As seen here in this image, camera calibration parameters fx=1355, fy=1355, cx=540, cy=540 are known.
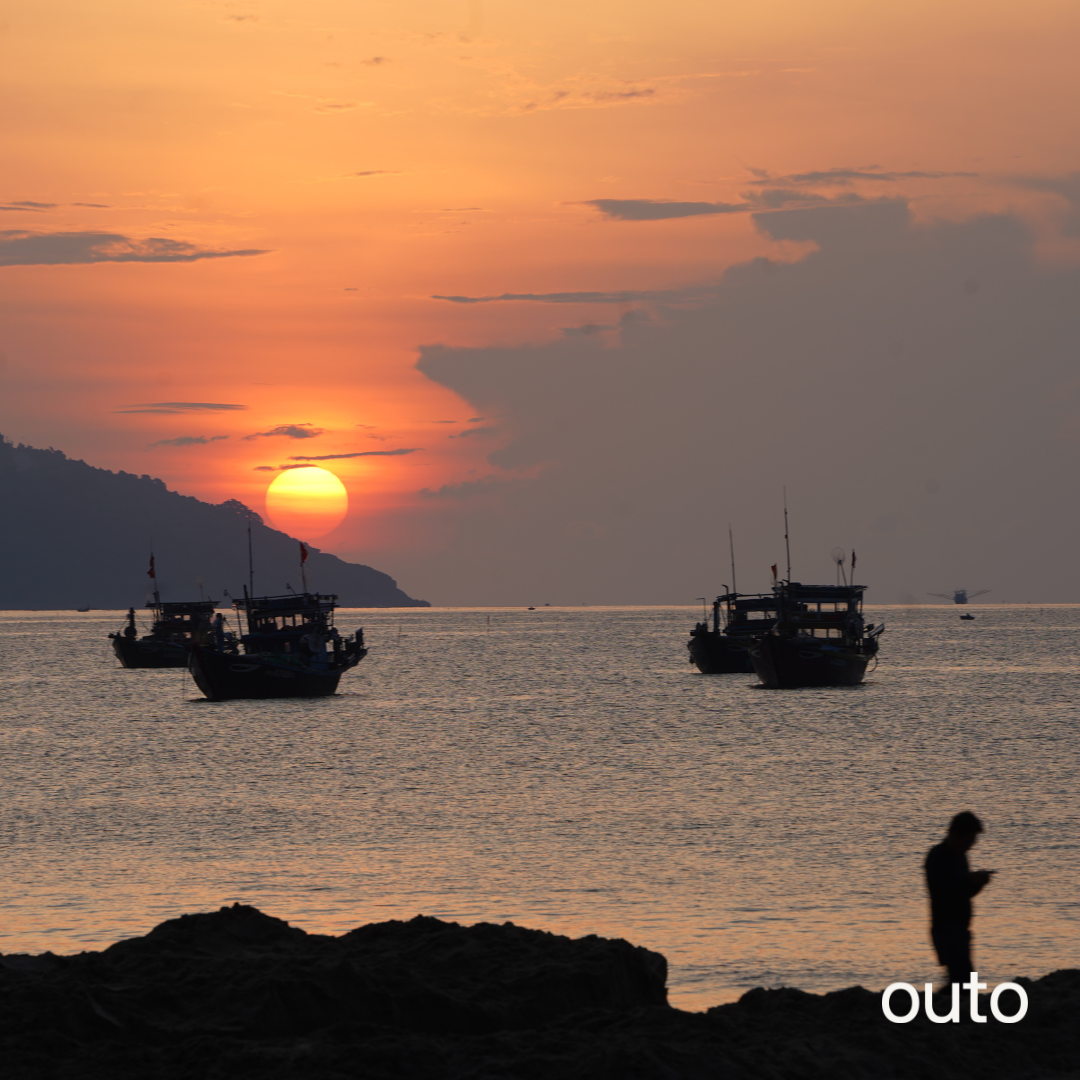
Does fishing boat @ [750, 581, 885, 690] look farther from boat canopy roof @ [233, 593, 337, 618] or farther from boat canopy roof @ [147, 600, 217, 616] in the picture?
boat canopy roof @ [147, 600, 217, 616]

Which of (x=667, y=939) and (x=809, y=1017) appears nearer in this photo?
(x=809, y=1017)

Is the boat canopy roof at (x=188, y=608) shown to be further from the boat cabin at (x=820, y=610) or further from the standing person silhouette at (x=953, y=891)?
the standing person silhouette at (x=953, y=891)

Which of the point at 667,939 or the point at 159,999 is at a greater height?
the point at 159,999

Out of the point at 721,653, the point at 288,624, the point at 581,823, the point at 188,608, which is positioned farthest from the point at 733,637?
the point at 581,823

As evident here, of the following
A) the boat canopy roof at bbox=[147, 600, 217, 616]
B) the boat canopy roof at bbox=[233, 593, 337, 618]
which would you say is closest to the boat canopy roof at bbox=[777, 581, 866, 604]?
the boat canopy roof at bbox=[233, 593, 337, 618]

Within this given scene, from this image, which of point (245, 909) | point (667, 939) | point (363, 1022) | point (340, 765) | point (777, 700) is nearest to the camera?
point (363, 1022)

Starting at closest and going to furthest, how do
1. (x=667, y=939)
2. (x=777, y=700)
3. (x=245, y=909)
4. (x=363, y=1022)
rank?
(x=363, y=1022), (x=245, y=909), (x=667, y=939), (x=777, y=700)

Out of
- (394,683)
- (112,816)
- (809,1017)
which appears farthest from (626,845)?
(394,683)

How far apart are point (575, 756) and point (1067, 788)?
60.2 feet

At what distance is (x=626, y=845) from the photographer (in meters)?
29.5

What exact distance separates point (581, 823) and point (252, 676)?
168ft

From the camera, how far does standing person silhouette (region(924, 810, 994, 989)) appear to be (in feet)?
37.0

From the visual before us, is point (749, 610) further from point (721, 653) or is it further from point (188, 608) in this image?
point (188, 608)

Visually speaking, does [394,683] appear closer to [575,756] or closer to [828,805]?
[575,756]
